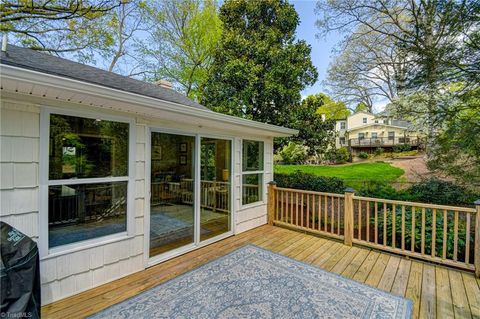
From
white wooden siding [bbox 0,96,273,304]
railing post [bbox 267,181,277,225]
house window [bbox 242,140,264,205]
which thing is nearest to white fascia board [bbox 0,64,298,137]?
white wooden siding [bbox 0,96,273,304]

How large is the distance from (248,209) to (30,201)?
11.8 feet

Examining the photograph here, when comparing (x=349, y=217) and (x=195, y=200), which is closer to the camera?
(x=195, y=200)

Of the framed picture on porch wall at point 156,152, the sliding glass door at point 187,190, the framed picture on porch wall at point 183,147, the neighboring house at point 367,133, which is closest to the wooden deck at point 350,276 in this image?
the sliding glass door at point 187,190

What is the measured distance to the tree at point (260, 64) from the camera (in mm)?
7074

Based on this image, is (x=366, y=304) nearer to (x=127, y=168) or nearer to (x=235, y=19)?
(x=127, y=168)

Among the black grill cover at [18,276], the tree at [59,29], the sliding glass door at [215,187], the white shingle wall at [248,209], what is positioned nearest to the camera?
the black grill cover at [18,276]

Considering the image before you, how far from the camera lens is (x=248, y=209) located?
4941mm

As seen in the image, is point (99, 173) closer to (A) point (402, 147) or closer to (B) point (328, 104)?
(A) point (402, 147)

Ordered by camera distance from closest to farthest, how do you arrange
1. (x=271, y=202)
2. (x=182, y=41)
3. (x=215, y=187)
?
1. (x=215, y=187)
2. (x=271, y=202)
3. (x=182, y=41)

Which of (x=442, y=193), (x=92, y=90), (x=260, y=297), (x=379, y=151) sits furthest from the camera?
(x=379, y=151)

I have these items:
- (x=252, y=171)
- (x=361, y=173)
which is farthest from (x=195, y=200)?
(x=361, y=173)

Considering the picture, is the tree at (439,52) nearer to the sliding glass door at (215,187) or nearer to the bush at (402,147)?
the sliding glass door at (215,187)

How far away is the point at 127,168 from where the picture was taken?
10.0 feet

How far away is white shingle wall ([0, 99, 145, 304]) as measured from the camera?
220cm
